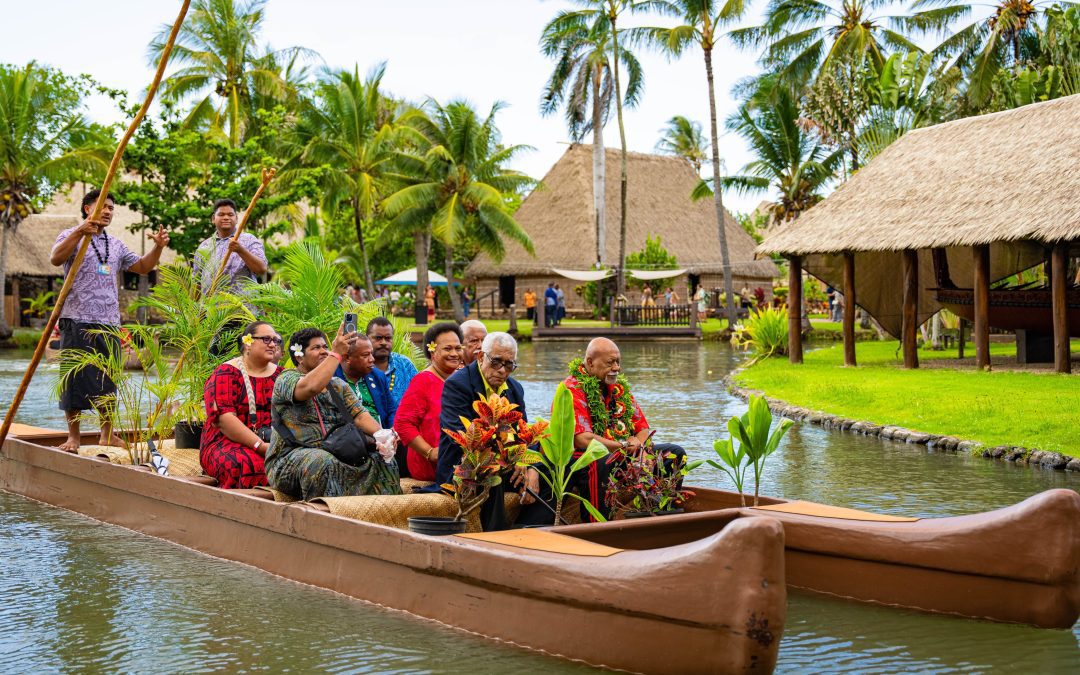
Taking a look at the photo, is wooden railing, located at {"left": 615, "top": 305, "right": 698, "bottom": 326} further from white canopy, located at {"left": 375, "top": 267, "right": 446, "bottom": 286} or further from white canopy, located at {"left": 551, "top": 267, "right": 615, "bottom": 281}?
white canopy, located at {"left": 375, "top": 267, "right": 446, "bottom": 286}

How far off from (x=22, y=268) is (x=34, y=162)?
5.49 metres

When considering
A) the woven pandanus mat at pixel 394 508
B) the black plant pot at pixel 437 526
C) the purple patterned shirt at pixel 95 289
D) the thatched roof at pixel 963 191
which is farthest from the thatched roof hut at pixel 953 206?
the black plant pot at pixel 437 526

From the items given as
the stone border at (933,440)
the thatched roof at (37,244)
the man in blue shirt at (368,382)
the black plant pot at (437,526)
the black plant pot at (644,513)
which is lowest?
the stone border at (933,440)

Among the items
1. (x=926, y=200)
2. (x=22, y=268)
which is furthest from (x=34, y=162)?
(x=926, y=200)

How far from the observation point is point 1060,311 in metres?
14.9

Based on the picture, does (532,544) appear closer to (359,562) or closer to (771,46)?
(359,562)

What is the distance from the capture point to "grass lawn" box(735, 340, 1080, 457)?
10.6 m

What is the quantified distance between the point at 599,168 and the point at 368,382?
32805mm

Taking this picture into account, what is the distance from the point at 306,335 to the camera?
596 cm

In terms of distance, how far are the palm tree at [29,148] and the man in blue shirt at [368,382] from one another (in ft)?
83.9

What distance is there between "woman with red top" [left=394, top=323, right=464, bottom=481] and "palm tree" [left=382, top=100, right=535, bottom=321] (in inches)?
1066

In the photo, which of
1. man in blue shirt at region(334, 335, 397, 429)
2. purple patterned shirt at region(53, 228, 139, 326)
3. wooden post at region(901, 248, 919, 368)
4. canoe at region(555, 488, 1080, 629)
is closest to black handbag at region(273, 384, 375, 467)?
man in blue shirt at region(334, 335, 397, 429)

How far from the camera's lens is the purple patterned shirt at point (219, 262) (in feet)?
27.9

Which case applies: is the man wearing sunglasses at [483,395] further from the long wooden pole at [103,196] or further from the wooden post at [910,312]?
the wooden post at [910,312]
